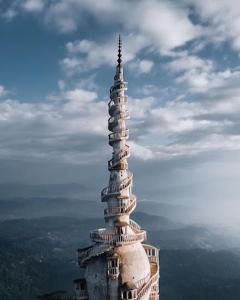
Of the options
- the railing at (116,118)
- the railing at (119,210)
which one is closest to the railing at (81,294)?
the railing at (119,210)

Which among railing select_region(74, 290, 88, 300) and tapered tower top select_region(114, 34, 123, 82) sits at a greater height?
tapered tower top select_region(114, 34, 123, 82)

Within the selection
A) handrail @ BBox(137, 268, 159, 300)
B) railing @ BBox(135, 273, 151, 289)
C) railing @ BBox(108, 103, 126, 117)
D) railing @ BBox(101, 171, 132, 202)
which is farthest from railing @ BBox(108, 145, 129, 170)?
handrail @ BBox(137, 268, 159, 300)

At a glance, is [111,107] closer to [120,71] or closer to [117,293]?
[120,71]

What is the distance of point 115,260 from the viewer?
48875 millimetres

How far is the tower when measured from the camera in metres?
49.4

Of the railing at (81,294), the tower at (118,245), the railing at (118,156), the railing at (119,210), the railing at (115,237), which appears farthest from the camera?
the railing at (118,156)

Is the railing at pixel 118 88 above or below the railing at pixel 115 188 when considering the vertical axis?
above

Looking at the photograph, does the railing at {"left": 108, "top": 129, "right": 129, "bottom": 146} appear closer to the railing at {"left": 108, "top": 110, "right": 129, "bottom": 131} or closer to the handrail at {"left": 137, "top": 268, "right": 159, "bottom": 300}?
the railing at {"left": 108, "top": 110, "right": 129, "bottom": 131}

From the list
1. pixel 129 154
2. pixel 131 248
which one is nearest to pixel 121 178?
pixel 129 154

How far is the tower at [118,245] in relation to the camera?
4941 centimetres

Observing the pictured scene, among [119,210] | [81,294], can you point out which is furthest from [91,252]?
[119,210]

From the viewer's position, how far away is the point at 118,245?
50094 millimetres

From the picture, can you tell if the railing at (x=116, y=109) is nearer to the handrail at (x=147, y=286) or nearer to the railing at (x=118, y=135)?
the railing at (x=118, y=135)

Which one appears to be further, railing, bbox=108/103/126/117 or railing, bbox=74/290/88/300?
railing, bbox=108/103/126/117
